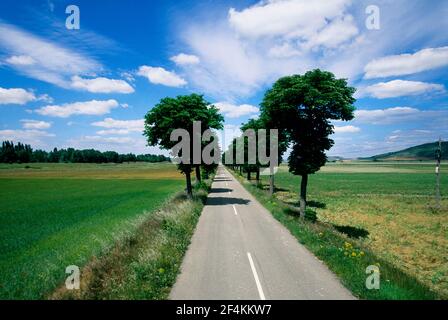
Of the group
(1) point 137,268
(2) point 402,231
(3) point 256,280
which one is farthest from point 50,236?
(2) point 402,231

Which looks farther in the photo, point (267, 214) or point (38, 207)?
point (38, 207)

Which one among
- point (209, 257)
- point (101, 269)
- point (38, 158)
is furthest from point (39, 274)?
point (38, 158)

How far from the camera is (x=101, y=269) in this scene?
393 inches

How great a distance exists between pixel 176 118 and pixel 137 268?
17894 mm

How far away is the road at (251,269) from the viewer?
838 cm

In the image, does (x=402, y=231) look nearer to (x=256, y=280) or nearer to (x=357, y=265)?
(x=357, y=265)

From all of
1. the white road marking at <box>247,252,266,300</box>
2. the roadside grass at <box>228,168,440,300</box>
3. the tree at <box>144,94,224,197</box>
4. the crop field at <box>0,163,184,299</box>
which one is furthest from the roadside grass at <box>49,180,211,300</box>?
the tree at <box>144,94,224,197</box>

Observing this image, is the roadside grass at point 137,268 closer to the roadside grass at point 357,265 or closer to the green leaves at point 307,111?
the roadside grass at point 357,265

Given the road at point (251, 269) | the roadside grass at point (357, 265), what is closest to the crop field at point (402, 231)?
the roadside grass at point (357, 265)

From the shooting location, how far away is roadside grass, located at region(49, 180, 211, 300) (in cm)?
825

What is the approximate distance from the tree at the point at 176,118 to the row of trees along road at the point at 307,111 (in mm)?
8171

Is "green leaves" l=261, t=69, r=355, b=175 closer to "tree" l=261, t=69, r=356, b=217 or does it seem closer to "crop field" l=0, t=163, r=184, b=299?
"tree" l=261, t=69, r=356, b=217
